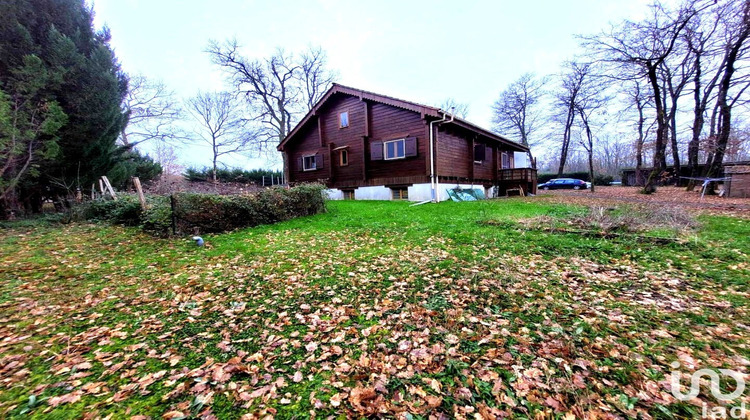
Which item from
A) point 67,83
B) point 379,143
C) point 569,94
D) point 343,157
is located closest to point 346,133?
point 343,157

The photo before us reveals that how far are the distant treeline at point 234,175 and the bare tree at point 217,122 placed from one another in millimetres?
1617

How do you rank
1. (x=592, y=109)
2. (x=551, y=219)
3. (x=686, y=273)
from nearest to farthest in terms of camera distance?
1. (x=686, y=273)
2. (x=551, y=219)
3. (x=592, y=109)

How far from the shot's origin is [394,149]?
1527 cm

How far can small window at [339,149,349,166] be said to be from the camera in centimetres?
1717

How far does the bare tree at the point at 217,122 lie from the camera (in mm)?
29531

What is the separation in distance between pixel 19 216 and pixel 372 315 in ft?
49.7

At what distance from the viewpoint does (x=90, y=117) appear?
1063 cm

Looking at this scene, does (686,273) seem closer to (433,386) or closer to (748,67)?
(433,386)

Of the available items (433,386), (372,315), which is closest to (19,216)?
(372,315)

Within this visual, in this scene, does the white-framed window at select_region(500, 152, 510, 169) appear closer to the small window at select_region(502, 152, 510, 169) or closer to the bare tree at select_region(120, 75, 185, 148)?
the small window at select_region(502, 152, 510, 169)

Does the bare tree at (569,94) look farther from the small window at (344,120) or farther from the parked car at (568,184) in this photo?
the small window at (344,120)

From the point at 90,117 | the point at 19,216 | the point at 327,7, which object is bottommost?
the point at 19,216

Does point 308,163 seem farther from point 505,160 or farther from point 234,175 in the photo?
point 505,160

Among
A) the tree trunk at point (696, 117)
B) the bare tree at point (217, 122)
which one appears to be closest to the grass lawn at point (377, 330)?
the tree trunk at point (696, 117)
